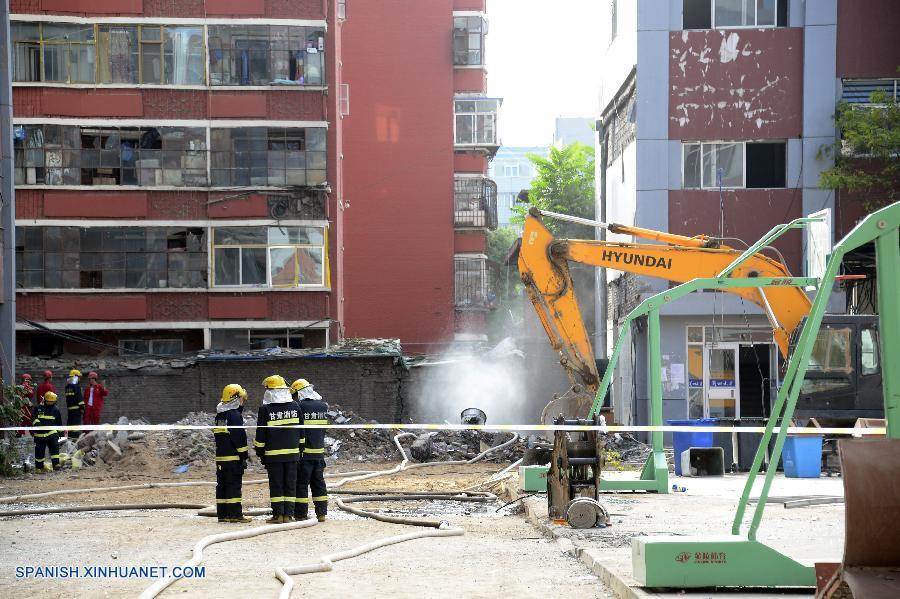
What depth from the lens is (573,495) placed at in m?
15.3

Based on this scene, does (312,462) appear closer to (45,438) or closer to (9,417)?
(45,438)

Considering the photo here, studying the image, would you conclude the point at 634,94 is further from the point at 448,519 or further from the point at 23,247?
the point at 448,519

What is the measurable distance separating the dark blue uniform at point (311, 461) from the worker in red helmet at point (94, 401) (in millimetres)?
17386

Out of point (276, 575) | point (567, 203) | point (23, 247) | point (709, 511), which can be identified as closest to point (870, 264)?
point (709, 511)

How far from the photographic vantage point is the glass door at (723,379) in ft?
108

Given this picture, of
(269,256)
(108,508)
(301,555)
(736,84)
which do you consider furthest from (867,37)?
(301,555)

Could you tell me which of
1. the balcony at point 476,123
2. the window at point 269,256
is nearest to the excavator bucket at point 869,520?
the window at point 269,256

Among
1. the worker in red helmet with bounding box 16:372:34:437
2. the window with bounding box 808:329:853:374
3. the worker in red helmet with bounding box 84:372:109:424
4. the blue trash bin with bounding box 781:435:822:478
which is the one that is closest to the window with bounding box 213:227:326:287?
the worker in red helmet with bounding box 84:372:109:424

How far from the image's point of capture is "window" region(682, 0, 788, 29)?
3300 cm

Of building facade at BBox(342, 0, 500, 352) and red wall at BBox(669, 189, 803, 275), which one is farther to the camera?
building facade at BBox(342, 0, 500, 352)

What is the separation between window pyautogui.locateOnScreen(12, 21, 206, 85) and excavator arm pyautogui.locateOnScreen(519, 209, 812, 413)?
20.3m

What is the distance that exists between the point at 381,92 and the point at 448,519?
119 ft

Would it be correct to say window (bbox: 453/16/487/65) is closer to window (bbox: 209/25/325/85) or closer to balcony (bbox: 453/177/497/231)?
balcony (bbox: 453/177/497/231)

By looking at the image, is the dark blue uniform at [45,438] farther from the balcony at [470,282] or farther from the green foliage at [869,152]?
the balcony at [470,282]
